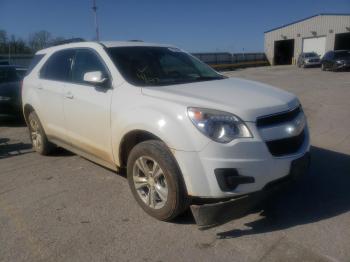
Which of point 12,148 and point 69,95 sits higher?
point 69,95

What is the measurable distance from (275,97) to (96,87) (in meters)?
2.03

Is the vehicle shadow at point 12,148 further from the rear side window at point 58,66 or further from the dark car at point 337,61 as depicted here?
the dark car at point 337,61

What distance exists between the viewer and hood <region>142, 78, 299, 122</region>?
118 inches

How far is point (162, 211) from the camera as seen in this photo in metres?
3.34

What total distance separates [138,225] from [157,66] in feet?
6.31

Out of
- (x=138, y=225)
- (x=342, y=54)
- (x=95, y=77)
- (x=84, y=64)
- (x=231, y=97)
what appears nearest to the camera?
(x=231, y=97)

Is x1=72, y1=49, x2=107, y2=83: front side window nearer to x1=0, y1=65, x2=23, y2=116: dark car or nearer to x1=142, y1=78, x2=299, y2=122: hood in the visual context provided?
x1=142, y1=78, x2=299, y2=122: hood

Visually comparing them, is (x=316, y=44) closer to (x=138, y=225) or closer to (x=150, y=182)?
(x=150, y=182)

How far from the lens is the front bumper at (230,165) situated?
2.86m

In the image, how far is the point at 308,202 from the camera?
374 cm

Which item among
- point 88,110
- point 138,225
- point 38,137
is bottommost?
point 138,225

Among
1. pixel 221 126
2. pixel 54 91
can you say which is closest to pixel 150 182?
pixel 221 126

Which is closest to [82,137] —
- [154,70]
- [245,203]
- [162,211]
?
[154,70]

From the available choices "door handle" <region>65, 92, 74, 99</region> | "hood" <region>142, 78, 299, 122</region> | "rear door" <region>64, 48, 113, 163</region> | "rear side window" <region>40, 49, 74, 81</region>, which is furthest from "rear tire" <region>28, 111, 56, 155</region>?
"hood" <region>142, 78, 299, 122</region>
